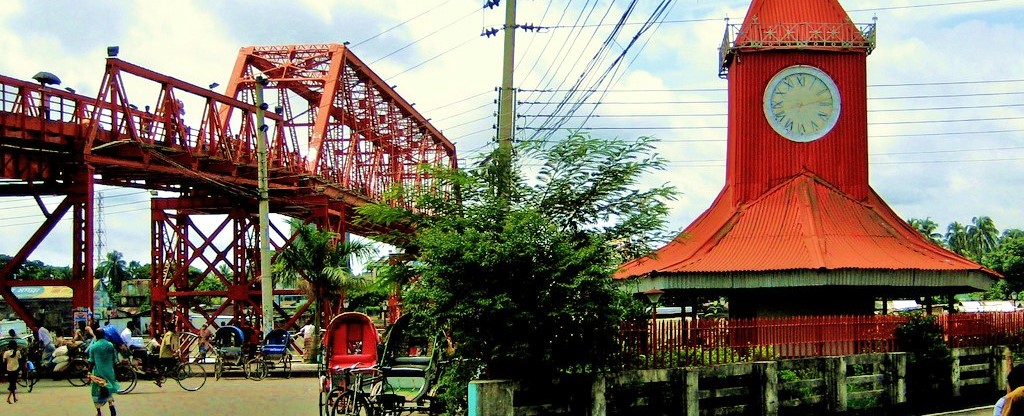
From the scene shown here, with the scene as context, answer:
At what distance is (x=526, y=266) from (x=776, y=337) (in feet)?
20.7

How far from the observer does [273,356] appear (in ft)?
103

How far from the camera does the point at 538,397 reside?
15391mm

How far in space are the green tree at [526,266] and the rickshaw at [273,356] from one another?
15.1 meters

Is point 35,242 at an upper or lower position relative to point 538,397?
upper

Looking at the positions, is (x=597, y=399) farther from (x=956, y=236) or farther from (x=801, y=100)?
(x=956, y=236)

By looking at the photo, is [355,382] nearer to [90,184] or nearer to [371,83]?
[90,184]

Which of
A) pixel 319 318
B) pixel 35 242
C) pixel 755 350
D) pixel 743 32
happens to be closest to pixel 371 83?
pixel 319 318

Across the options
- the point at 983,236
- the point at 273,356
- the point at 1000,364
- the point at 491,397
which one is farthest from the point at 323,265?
the point at 983,236

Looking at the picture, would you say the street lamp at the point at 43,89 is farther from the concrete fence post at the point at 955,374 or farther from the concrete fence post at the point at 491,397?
the concrete fence post at the point at 955,374

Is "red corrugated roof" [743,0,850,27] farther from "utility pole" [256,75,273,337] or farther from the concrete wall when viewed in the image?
"utility pole" [256,75,273,337]

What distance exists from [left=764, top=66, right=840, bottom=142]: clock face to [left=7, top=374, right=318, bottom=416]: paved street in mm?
13499

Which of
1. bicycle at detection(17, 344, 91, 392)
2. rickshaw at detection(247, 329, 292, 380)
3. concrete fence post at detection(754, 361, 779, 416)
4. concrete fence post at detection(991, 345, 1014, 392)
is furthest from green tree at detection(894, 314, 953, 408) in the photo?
bicycle at detection(17, 344, 91, 392)

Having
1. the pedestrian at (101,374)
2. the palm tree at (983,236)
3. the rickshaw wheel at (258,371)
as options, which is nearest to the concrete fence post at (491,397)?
the pedestrian at (101,374)

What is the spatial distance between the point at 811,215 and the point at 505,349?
1367 cm
